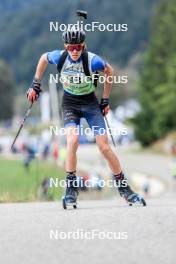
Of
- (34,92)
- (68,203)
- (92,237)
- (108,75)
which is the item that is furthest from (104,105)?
(92,237)

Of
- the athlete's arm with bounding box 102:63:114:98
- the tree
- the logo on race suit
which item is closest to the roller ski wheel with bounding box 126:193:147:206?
the athlete's arm with bounding box 102:63:114:98

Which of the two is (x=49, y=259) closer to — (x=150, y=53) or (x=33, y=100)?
(x=33, y=100)

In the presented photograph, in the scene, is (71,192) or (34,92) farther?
(34,92)

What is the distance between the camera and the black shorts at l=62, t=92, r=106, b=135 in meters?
10.6

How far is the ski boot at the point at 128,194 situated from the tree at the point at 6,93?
14286 centimetres

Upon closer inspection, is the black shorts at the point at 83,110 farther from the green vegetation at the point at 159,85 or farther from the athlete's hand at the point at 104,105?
the green vegetation at the point at 159,85

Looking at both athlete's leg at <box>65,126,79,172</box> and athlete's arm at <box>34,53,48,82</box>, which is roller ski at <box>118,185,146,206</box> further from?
athlete's arm at <box>34,53,48,82</box>

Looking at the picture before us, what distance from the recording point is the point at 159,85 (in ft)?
247

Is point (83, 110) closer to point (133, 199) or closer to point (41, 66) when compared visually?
point (41, 66)

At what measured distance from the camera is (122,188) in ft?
35.4

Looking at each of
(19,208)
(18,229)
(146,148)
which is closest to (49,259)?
(18,229)

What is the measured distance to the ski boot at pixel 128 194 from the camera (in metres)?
10.7

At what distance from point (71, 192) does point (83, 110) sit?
941 millimetres

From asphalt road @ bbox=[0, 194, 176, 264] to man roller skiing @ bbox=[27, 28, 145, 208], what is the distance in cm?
95
